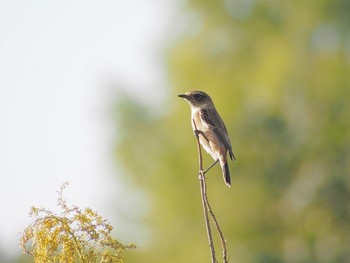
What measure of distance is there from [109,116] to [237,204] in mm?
3024

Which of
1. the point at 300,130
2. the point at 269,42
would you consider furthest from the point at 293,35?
the point at 300,130

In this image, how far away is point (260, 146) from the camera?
1889 cm

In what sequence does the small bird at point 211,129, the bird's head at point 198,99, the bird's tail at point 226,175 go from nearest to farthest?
the bird's tail at point 226,175
the small bird at point 211,129
the bird's head at point 198,99

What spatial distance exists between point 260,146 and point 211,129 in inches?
432

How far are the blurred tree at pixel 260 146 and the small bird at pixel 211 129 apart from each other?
372 inches

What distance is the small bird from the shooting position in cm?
786

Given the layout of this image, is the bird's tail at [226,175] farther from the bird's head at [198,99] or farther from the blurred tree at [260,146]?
the blurred tree at [260,146]

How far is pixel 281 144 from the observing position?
1912cm

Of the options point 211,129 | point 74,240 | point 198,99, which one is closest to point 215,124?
point 211,129

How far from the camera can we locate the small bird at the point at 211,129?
7.86 meters

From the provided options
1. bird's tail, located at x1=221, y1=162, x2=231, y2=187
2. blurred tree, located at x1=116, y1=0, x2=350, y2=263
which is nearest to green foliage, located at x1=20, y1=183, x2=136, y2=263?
bird's tail, located at x1=221, y1=162, x2=231, y2=187

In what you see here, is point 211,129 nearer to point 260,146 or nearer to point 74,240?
point 74,240

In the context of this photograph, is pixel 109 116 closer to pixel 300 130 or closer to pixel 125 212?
pixel 125 212

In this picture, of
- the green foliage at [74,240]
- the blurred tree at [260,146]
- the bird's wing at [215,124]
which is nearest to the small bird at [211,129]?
the bird's wing at [215,124]
